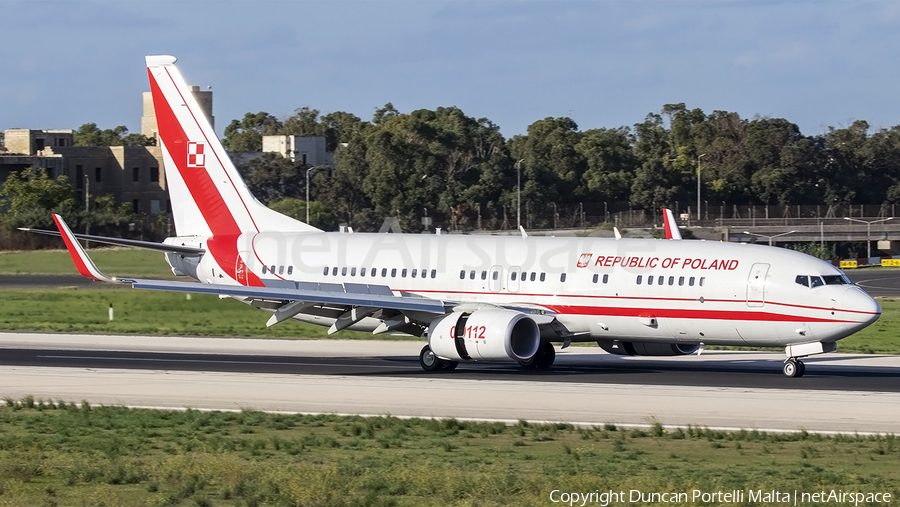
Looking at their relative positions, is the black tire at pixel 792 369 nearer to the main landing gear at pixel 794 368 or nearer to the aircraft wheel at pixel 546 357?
the main landing gear at pixel 794 368

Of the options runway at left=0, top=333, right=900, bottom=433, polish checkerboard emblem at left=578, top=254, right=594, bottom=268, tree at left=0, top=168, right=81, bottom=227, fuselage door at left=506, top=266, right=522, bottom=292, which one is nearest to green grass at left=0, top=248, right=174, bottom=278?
tree at left=0, top=168, right=81, bottom=227

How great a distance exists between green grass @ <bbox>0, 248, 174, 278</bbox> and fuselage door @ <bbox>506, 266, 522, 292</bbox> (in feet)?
145

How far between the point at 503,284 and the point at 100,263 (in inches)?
1926

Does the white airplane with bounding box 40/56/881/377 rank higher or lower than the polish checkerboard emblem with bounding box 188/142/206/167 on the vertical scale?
lower

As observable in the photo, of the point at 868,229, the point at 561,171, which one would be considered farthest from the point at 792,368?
the point at 561,171

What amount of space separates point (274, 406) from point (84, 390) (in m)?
5.76

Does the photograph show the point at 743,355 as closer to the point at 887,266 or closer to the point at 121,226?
the point at 121,226

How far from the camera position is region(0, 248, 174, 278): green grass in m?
76.9

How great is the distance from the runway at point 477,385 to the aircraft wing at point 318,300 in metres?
1.48

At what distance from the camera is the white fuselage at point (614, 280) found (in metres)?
31.2

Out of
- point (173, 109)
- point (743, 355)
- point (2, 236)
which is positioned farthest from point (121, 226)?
point (743, 355)

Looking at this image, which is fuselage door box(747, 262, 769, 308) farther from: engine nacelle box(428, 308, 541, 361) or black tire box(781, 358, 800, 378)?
engine nacelle box(428, 308, 541, 361)

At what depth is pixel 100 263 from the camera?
78.0m

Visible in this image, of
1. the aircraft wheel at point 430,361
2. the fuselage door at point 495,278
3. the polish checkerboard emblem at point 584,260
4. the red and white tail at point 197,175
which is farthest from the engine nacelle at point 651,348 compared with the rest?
the red and white tail at point 197,175
